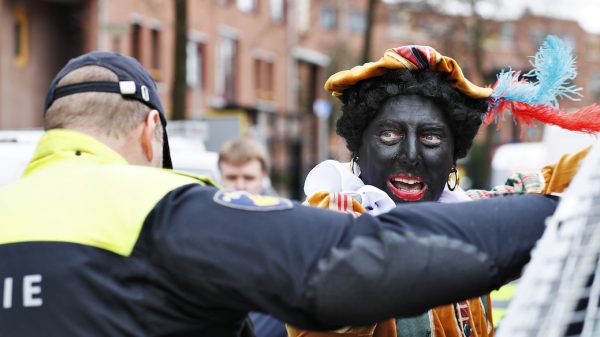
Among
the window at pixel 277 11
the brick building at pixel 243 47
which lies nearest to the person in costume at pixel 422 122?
the brick building at pixel 243 47

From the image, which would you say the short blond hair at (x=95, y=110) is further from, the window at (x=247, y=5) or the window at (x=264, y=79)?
the window at (x=264, y=79)

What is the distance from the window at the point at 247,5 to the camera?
98.0ft

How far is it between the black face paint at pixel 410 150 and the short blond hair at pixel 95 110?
91cm

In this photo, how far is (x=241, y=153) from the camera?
20.7 feet

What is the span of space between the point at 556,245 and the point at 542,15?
2453 cm

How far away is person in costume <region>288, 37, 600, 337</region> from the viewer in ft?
8.80

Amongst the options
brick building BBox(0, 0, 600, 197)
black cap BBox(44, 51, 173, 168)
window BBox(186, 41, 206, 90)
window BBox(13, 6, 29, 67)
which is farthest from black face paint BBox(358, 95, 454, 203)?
window BBox(186, 41, 206, 90)

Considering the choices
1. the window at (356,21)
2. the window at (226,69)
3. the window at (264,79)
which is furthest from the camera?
the window at (356,21)

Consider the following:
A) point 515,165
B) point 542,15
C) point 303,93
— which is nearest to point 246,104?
point 303,93

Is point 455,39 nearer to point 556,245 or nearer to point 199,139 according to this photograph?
point 199,139

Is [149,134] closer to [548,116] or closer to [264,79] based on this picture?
[548,116]

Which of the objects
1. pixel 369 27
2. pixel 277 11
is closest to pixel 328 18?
pixel 277 11

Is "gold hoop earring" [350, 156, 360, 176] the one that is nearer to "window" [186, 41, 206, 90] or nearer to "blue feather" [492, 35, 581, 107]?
"blue feather" [492, 35, 581, 107]

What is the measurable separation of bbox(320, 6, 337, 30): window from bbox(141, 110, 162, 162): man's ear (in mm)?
42363
